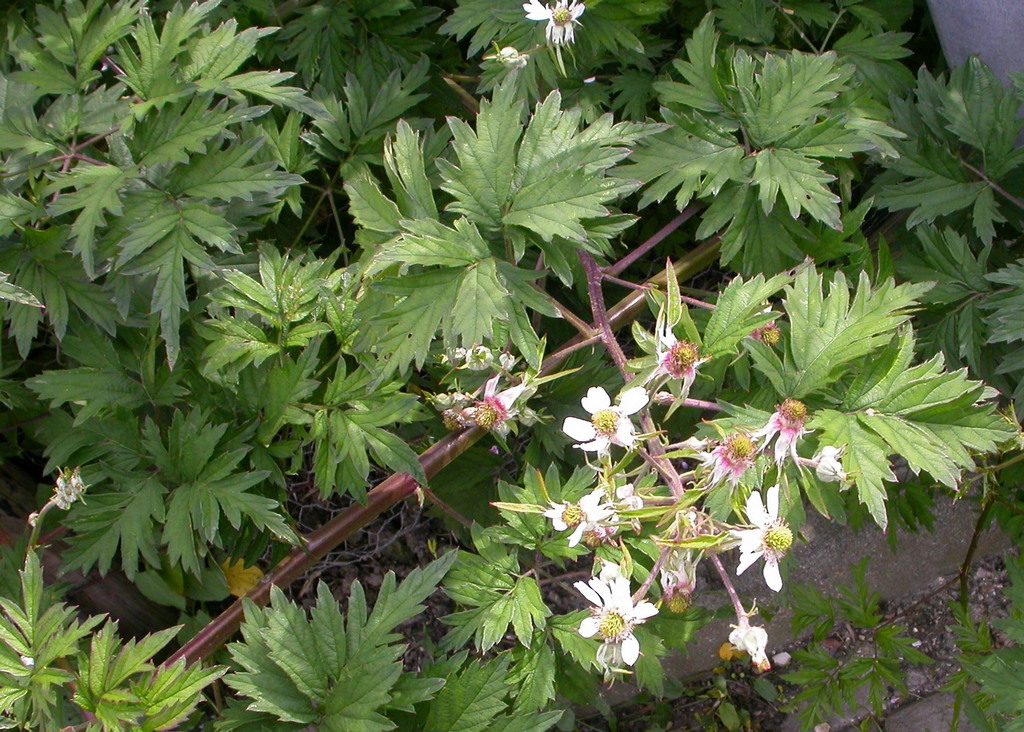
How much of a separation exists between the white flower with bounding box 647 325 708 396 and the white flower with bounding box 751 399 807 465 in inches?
6.3

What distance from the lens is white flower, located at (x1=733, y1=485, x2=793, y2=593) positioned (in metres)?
1.42

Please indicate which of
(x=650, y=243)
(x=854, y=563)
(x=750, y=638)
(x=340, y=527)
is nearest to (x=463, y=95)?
(x=650, y=243)

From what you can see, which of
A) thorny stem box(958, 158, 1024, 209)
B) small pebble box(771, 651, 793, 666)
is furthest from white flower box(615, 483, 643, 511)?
A: small pebble box(771, 651, 793, 666)

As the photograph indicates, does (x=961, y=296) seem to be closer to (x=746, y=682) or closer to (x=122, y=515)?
(x=746, y=682)

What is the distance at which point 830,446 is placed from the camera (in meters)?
1.54

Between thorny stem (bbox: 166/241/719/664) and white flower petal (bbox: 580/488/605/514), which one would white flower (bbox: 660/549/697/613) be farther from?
thorny stem (bbox: 166/241/719/664)

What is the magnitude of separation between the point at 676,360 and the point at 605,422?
0.17m

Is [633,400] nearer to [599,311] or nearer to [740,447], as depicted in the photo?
[740,447]

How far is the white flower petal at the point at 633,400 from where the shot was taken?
148cm

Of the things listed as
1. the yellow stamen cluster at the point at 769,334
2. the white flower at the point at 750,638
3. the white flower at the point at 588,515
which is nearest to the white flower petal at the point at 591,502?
the white flower at the point at 588,515

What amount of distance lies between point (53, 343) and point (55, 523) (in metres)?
0.55

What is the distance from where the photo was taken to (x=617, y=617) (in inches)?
59.7

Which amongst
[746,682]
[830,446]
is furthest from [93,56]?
[746,682]

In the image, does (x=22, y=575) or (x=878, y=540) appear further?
(x=878, y=540)
